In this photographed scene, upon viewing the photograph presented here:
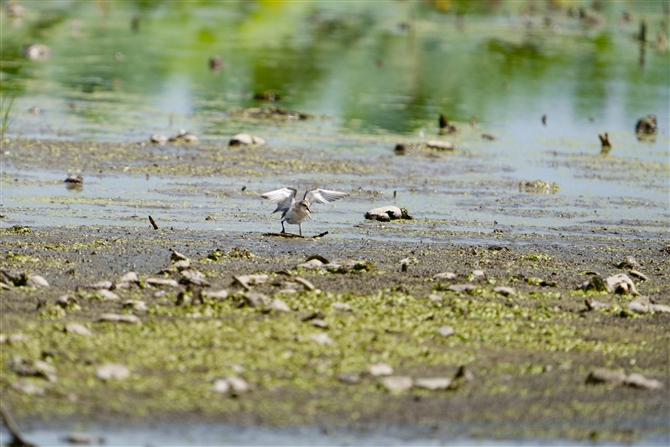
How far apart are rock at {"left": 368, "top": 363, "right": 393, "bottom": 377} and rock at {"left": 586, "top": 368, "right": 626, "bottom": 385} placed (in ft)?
4.64

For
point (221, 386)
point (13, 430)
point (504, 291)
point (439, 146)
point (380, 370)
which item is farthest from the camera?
point (439, 146)

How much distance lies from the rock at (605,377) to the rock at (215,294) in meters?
3.02

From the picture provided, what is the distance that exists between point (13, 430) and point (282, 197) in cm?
660

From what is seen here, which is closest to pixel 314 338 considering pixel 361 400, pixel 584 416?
pixel 361 400

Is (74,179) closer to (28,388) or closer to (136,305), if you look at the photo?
(136,305)

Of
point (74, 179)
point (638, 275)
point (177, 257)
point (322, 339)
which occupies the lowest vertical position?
point (74, 179)

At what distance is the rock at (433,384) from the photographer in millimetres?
7434

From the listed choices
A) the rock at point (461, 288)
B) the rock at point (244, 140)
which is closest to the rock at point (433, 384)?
the rock at point (461, 288)

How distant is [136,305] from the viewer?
28.7ft

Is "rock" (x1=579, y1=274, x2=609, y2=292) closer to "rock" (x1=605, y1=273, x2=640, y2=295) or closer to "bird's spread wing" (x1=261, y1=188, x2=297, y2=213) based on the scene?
"rock" (x1=605, y1=273, x2=640, y2=295)

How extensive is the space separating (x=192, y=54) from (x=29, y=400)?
2687 centimetres

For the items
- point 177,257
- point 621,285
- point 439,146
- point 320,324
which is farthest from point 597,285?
point 439,146

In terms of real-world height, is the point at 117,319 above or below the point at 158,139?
above

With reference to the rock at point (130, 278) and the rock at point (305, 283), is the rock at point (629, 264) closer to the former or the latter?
the rock at point (305, 283)
